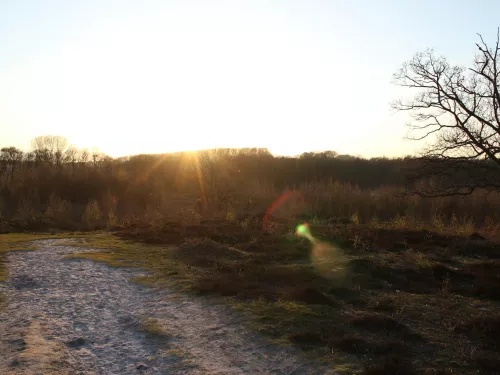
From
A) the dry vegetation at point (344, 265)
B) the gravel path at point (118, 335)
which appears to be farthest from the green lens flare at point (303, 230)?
the gravel path at point (118, 335)

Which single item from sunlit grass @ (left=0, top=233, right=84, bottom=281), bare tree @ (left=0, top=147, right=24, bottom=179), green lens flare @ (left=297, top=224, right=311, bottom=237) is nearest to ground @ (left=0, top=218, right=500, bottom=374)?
green lens flare @ (left=297, top=224, right=311, bottom=237)

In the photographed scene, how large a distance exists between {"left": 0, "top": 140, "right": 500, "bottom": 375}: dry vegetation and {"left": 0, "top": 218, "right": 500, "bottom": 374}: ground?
26mm

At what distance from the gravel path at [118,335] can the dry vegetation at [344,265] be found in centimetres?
57

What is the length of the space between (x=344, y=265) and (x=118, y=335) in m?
5.41

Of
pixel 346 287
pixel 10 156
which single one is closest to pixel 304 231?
pixel 346 287

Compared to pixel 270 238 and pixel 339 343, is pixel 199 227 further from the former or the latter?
pixel 339 343

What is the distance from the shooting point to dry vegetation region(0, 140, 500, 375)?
5.49 m

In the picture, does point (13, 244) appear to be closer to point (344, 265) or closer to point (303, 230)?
point (303, 230)

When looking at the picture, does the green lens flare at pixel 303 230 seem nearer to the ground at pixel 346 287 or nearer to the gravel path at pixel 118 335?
the ground at pixel 346 287

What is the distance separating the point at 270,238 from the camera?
14.3m

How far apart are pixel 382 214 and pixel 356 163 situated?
3718 cm

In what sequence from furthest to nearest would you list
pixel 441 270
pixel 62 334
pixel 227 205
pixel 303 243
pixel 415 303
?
pixel 227 205, pixel 303 243, pixel 441 270, pixel 415 303, pixel 62 334

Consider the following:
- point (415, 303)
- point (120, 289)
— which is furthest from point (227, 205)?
point (415, 303)

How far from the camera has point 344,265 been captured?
383 inches
